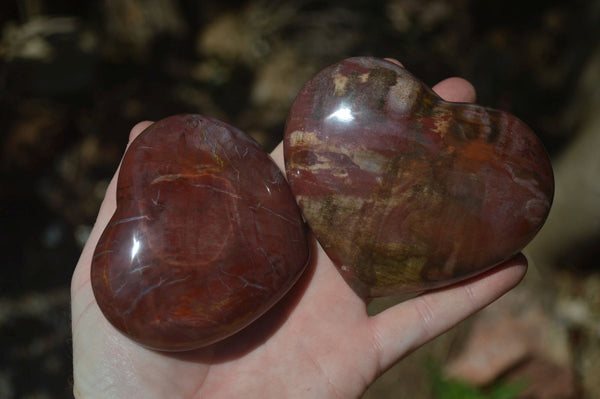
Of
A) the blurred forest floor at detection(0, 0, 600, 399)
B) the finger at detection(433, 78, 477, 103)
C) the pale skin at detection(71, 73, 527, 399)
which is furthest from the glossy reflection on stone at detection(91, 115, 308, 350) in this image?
the blurred forest floor at detection(0, 0, 600, 399)

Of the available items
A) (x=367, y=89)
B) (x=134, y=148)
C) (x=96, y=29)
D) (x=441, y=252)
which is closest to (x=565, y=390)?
(x=441, y=252)

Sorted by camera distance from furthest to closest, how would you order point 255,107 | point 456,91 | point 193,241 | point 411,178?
point 255,107
point 456,91
point 411,178
point 193,241

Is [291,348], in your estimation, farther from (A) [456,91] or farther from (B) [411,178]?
(A) [456,91]

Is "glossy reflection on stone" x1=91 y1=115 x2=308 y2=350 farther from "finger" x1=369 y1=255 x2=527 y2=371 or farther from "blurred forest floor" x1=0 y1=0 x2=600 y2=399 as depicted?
"blurred forest floor" x1=0 y1=0 x2=600 y2=399

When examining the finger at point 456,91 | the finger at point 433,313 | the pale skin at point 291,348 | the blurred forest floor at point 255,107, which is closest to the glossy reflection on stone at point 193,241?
the pale skin at point 291,348

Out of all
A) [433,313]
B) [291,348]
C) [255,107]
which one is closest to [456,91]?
[433,313]
